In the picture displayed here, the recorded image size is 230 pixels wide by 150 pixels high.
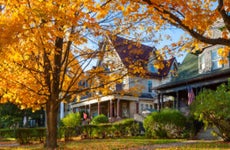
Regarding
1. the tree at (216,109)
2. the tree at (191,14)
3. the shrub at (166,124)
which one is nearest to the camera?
the tree at (191,14)

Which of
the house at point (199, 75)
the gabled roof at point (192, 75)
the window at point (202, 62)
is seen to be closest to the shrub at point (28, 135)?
the house at point (199, 75)

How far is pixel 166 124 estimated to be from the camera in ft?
68.4

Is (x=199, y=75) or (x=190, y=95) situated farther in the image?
(x=199, y=75)

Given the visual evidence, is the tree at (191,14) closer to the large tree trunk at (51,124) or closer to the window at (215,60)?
the large tree trunk at (51,124)

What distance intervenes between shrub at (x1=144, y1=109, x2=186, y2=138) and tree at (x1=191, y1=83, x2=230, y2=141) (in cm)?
529

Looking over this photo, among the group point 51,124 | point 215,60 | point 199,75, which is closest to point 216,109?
point 51,124

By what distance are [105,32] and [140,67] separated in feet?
6.10

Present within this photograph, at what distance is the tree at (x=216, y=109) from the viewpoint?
14148 millimetres

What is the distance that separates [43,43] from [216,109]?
8942 millimetres

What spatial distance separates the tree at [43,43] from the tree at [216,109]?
4.69 meters

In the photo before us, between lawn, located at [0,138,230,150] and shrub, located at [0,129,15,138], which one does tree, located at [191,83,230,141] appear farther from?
shrub, located at [0,129,15,138]

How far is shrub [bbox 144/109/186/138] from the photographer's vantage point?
20516mm

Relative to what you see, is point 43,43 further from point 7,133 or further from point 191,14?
point 7,133

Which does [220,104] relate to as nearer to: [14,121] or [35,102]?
[35,102]
